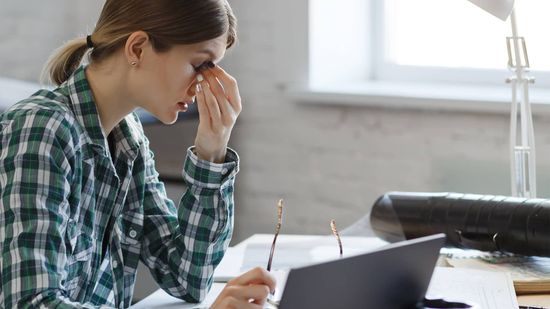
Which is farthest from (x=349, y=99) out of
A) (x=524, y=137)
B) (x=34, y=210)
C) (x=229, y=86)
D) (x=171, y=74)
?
(x=34, y=210)

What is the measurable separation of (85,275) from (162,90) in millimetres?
307

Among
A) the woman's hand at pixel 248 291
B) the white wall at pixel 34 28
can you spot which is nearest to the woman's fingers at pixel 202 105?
the woman's hand at pixel 248 291

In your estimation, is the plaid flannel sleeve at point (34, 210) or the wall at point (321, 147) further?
the wall at point (321, 147)

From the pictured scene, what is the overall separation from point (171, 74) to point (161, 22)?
91 millimetres

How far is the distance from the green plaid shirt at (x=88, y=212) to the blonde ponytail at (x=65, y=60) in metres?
0.10

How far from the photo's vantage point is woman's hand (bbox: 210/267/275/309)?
4.09 ft

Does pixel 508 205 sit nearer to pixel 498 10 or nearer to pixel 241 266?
pixel 498 10

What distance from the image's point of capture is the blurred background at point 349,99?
2.65m

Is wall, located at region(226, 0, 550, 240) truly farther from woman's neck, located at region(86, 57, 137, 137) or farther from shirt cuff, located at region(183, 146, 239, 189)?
woman's neck, located at region(86, 57, 137, 137)

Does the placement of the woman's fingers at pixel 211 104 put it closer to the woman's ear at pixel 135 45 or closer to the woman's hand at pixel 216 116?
the woman's hand at pixel 216 116

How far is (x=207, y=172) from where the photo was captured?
162cm

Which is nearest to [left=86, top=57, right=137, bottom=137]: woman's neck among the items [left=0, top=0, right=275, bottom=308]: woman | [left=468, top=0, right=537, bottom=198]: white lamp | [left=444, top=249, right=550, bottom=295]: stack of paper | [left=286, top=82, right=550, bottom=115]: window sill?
[left=0, top=0, right=275, bottom=308]: woman

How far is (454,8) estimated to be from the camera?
9.27 ft

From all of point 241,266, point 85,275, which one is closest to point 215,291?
point 241,266
